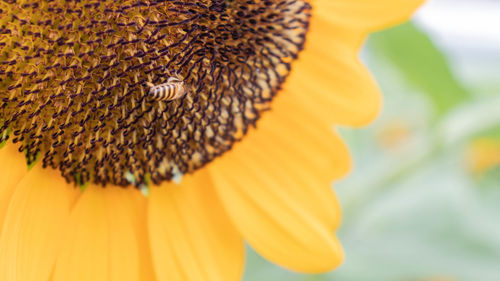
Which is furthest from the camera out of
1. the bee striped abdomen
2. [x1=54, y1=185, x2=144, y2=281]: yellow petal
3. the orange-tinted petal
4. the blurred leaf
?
the blurred leaf

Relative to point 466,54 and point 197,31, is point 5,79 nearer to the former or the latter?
point 197,31

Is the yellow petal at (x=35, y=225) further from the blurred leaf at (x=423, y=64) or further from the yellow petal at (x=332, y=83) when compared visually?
the blurred leaf at (x=423, y=64)

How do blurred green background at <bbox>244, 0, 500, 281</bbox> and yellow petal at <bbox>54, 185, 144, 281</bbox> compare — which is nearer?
yellow petal at <bbox>54, 185, 144, 281</bbox>

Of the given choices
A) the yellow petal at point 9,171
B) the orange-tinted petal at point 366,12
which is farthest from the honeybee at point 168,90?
the orange-tinted petal at point 366,12

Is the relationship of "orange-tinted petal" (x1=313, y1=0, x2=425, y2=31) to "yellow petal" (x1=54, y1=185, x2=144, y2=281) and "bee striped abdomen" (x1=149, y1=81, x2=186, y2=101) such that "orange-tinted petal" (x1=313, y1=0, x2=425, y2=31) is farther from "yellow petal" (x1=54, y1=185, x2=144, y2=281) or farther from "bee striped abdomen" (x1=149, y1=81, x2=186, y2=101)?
"yellow petal" (x1=54, y1=185, x2=144, y2=281)

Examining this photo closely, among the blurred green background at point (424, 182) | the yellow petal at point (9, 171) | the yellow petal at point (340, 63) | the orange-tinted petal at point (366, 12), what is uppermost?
the orange-tinted petal at point (366, 12)

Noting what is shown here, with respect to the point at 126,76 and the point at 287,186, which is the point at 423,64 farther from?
the point at 126,76

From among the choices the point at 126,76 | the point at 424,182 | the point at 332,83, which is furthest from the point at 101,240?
the point at 424,182

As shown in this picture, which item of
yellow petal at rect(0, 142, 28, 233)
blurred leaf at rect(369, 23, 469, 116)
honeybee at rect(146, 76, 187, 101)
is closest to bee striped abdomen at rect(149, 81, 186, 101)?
honeybee at rect(146, 76, 187, 101)
